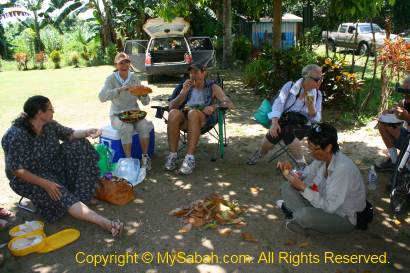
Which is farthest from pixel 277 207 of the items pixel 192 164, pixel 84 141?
pixel 84 141

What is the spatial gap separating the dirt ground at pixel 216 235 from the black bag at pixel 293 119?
2.26ft

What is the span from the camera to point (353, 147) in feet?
18.9

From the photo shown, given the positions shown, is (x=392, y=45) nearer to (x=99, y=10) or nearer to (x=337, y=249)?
(x=337, y=249)

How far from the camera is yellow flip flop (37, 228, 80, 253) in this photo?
3.31 m

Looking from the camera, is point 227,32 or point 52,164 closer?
point 52,164

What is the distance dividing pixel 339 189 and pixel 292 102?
6.36 ft

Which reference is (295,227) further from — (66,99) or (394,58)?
(66,99)

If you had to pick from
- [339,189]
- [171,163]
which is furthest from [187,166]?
[339,189]

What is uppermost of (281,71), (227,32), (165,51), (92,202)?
(227,32)

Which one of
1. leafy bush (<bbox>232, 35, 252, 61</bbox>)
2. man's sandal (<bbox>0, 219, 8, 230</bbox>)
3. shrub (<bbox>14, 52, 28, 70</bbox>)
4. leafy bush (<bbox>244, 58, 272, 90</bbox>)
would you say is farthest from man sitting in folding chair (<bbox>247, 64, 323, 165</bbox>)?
shrub (<bbox>14, 52, 28, 70</bbox>)

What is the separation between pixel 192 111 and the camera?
486 cm

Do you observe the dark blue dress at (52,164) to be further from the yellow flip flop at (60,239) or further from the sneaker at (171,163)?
the sneaker at (171,163)

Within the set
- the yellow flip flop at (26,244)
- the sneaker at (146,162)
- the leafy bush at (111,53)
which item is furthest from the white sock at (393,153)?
the leafy bush at (111,53)

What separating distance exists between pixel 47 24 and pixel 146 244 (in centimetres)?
3108
